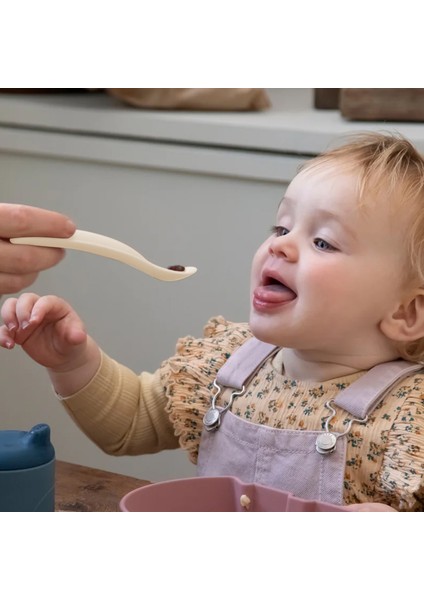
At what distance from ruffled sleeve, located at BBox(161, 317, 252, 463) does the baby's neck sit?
9cm

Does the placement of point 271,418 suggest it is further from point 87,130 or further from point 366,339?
point 87,130

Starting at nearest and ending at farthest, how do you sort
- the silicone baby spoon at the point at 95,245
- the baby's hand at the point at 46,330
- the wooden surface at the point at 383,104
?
the silicone baby spoon at the point at 95,245
the baby's hand at the point at 46,330
the wooden surface at the point at 383,104

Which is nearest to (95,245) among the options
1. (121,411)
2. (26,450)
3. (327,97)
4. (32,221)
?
(32,221)

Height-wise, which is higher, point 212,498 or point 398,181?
point 398,181

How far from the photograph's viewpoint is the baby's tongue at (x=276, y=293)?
0.93m

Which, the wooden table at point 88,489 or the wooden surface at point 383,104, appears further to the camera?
the wooden surface at point 383,104

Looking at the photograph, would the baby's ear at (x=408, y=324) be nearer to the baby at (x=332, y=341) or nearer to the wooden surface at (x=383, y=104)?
the baby at (x=332, y=341)

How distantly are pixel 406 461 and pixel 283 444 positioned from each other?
122 millimetres

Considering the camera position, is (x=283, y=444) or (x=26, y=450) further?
(x=283, y=444)

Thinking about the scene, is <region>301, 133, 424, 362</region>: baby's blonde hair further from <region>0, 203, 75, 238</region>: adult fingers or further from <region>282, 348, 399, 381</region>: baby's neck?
<region>0, 203, 75, 238</region>: adult fingers

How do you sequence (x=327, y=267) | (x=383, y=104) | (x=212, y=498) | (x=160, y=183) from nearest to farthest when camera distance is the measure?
(x=212, y=498) → (x=327, y=267) → (x=383, y=104) → (x=160, y=183)

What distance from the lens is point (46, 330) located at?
1.01 metres

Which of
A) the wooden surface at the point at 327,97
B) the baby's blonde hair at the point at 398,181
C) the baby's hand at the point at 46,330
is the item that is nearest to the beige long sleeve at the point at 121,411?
the baby's hand at the point at 46,330

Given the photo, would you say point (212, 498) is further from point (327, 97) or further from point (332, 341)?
point (327, 97)
